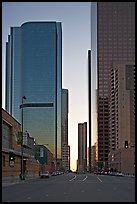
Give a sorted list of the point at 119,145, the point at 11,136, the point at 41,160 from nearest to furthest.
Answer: the point at 11,136, the point at 41,160, the point at 119,145

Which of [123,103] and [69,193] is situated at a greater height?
[123,103]

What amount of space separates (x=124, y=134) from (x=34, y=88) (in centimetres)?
4334

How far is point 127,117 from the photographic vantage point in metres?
184

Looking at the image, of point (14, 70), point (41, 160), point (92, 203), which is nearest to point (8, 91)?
point (14, 70)

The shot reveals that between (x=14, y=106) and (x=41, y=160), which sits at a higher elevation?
(x=14, y=106)

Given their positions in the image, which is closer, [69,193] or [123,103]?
[69,193]

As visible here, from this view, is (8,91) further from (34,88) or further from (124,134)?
(124,134)

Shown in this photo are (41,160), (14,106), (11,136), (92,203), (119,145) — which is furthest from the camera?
(119,145)

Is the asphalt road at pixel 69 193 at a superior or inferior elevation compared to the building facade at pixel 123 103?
inferior

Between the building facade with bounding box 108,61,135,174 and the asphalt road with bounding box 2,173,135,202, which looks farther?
the building facade with bounding box 108,61,135,174

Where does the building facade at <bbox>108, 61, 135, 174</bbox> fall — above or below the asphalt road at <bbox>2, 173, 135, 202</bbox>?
above

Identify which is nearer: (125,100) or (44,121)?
(125,100)

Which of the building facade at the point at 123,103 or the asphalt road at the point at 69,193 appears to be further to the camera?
the building facade at the point at 123,103

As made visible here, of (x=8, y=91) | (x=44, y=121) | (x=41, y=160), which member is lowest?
(x=41, y=160)
